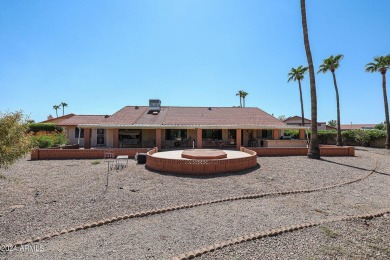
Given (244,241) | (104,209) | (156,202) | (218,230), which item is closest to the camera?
(244,241)

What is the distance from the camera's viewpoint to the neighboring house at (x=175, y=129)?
21328mm

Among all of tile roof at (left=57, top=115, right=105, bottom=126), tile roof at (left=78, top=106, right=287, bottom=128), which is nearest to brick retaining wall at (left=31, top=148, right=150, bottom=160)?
tile roof at (left=78, top=106, right=287, bottom=128)

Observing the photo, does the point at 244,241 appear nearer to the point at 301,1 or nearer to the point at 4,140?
the point at 4,140

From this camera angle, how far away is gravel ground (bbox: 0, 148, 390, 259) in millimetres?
4586

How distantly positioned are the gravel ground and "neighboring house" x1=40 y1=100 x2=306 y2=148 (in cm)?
995

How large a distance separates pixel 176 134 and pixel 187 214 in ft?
57.6

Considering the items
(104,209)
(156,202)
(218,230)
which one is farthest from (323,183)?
(104,209)

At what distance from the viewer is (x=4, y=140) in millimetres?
A: 5926

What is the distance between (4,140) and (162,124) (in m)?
15.8

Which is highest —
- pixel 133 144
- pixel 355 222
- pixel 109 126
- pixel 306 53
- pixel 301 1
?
pixel 301 1

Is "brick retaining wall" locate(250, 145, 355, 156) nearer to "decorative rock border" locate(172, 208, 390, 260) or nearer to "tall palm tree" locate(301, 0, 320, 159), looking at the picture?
"tall palm tree" locate(301, 0, 320, 159)

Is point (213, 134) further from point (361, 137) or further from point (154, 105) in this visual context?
point (361, 137)

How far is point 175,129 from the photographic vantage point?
2378cm

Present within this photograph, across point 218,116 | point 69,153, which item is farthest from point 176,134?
point 69,153
